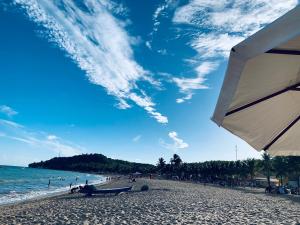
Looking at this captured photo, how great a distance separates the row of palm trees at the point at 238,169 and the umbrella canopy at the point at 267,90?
538 cm

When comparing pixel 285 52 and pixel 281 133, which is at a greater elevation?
pixel 285 52

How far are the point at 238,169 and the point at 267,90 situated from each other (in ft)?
234

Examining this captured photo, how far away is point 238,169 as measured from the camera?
70062 millimetres

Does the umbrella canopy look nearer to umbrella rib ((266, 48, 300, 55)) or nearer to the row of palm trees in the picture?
umbrella rib ((266, 48, 300, 55))

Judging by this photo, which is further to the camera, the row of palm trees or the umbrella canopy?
the row of palm trees

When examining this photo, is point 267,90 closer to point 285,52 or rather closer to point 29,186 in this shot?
point 285,52

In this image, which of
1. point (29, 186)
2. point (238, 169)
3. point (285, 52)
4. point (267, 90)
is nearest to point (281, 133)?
point (267, 90)

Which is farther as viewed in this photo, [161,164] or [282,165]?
[161,164]

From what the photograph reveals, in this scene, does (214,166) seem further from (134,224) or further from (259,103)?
(259,103)

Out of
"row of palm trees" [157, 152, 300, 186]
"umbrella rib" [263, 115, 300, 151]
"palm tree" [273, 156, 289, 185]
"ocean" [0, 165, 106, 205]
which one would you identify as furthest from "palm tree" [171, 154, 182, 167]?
"umbrella rib" [263, 115, 300, 151]

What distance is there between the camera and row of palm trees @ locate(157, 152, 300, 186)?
4847cm

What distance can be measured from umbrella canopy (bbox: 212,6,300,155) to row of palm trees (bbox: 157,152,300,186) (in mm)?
5375

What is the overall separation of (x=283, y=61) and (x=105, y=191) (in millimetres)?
25205

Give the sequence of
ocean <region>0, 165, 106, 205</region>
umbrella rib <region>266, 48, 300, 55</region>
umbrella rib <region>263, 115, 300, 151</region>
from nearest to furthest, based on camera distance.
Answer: umbrella rib <region>266, 48, 300, 55</region> < umbrella rib <region>263, 115, 300, 151</region> < ocean <region>0, 165, 106, 205</region>
